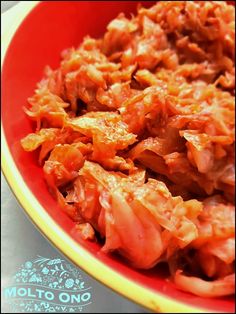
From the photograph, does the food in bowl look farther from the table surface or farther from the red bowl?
the table surface

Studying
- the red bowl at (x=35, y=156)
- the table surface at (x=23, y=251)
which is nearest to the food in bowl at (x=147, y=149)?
the red bowl at (x=35, y=156)

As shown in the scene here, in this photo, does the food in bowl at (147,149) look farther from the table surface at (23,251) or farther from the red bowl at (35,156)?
the table surface at (23,251)

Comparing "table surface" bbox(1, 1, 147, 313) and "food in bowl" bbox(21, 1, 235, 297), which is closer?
"food in bowl" bbox(21, 1, 235, 297)

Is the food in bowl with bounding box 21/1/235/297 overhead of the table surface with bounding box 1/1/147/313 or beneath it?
overhead

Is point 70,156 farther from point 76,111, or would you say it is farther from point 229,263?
point 229,263

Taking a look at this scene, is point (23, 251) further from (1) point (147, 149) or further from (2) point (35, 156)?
(1) point (147, 149)

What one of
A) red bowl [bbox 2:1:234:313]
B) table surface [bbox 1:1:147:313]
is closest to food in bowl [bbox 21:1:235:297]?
red bowl [bbox 2:1:234:313]
